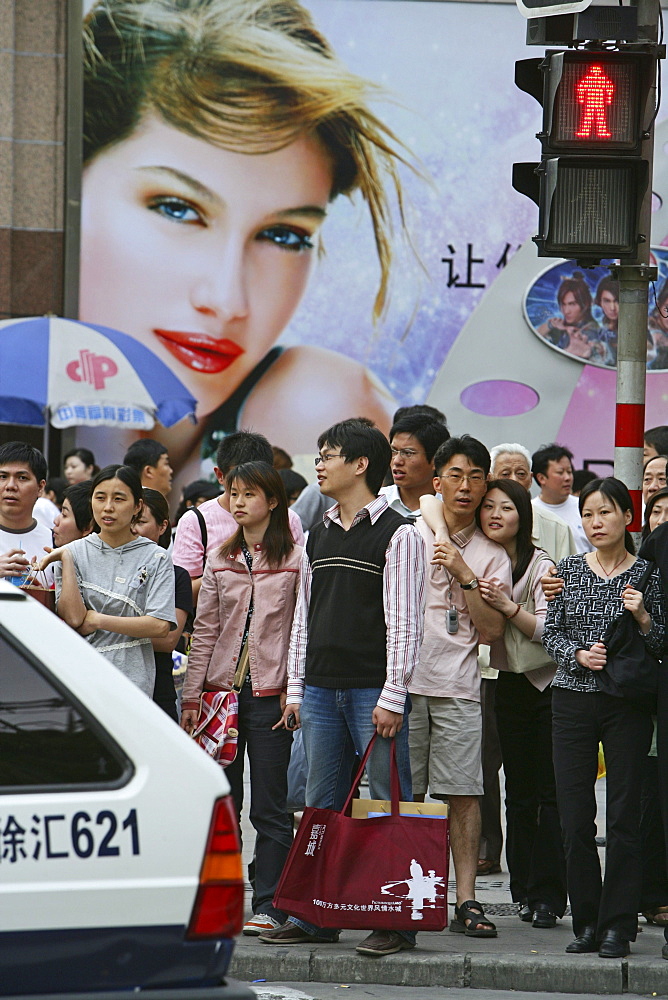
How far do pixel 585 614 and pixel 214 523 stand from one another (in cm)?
186

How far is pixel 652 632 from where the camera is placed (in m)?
5.51

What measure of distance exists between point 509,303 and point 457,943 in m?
8.85

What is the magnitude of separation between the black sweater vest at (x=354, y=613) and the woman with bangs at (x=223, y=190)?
24.9 ft

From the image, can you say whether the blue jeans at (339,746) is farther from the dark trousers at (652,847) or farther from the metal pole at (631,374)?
the metal pole at (631,374)

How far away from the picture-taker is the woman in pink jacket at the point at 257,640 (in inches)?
234

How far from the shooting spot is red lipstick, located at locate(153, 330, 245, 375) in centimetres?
1302

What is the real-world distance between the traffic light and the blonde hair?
7.34m

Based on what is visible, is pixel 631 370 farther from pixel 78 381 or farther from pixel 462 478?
pixel 78 381

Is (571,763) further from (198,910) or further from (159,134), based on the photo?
(159,134)

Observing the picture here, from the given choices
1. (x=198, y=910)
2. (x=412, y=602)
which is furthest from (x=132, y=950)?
(x=412, y=602)

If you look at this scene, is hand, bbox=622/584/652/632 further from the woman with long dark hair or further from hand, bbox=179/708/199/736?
hand, bbox=179/708/199/736

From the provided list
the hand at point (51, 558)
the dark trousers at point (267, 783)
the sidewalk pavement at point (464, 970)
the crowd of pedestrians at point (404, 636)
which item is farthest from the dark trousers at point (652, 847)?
the hand at point (51, 558)

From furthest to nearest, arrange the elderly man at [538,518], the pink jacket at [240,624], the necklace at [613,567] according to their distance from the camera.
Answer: the elderly man at [538,518], the pink jacket at [240,624], the necklace at [613,567]

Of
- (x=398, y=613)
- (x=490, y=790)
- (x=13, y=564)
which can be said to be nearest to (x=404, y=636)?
(x=398, y=613)
